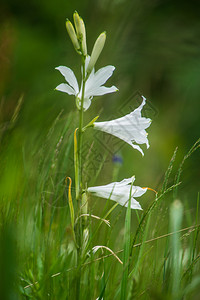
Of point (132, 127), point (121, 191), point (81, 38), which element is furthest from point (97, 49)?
point (121, 191)

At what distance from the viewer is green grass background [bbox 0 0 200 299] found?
85 centimetres

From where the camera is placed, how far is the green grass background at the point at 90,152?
33.4 inches

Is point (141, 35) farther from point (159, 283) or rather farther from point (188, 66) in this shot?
point (159, 283)

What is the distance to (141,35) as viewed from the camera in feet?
6.50

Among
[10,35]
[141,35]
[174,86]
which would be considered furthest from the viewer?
[174,86]

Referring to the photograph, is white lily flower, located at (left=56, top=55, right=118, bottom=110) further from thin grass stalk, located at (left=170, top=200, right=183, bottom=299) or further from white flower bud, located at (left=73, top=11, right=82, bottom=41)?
thin grass stalk, located at (left=170, top=200, right=183, bottom=299)

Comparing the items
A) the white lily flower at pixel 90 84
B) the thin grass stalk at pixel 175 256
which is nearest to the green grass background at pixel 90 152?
the thin grass stalk at pixel 175 256

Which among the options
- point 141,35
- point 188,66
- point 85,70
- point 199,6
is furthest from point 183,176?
point 199,6

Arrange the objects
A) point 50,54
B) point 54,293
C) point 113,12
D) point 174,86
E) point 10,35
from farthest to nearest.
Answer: point 174,86 < point 50,54 < point 113,12 < point 10,35 < point 54,293

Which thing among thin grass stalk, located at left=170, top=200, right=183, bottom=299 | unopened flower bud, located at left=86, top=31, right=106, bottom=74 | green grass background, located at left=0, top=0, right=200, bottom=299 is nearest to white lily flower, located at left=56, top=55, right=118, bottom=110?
unopened flower bud, located at left=86, top=31, right=106, bottom=74

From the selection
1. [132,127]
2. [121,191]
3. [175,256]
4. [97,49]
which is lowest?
[175,256]

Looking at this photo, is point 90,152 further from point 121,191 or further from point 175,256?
point 175,256

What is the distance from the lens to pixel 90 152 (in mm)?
1225

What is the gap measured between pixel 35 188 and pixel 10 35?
1.59 ft
